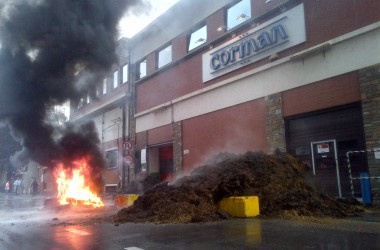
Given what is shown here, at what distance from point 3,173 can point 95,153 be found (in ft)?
114

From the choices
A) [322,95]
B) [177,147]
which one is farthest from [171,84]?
[322,95]

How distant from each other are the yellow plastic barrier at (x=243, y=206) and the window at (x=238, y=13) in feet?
26.0

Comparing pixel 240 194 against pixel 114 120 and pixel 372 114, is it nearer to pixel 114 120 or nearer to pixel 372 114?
pixel 372 114

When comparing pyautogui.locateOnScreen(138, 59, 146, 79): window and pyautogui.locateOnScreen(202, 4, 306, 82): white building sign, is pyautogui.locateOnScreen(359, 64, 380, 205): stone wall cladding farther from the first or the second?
pyautogui.locateOnScreen(138, 59, 146, 79): window

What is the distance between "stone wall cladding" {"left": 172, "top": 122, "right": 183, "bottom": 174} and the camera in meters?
17.3

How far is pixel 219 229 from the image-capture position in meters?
6.79

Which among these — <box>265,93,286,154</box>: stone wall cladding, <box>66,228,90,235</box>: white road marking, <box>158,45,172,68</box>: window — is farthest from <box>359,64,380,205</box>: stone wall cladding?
<box>158,45,172,68</box>: window

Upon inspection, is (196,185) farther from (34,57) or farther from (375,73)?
(34,57)

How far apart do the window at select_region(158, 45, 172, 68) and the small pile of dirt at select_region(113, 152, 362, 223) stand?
9.56 meters

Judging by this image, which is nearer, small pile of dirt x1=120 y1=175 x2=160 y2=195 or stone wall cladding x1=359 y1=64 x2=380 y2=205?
stone wall cladding x1=359 y1=64 x2=380 y2=205

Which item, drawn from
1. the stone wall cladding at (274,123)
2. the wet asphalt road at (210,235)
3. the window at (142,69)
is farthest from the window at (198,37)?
the wet asphalt road at (210,235)

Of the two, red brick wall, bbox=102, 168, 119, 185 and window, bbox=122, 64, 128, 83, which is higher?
window, bbox=122, 64, 128, 83

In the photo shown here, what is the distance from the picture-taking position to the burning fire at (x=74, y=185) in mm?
13508

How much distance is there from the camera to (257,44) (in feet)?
43.5
